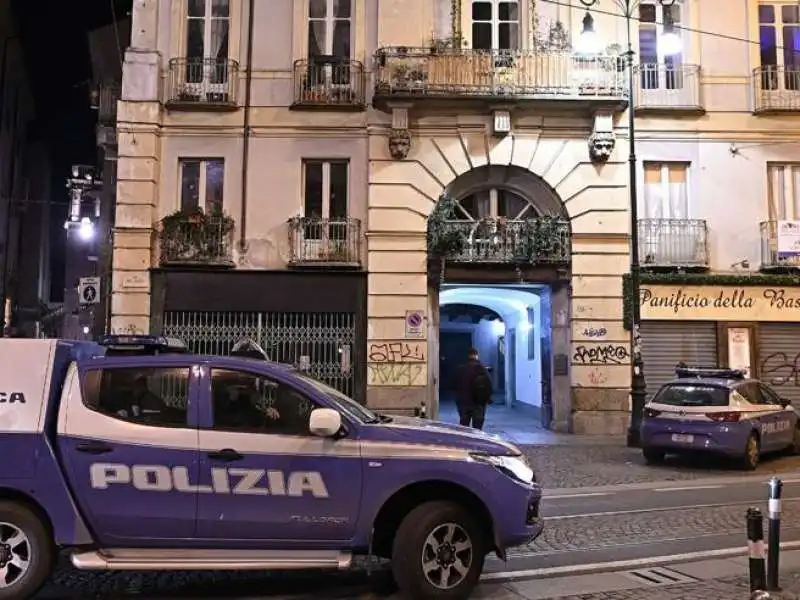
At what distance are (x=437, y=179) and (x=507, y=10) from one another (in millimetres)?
4927

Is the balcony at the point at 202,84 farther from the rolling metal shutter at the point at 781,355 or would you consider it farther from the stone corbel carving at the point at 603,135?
the rolling metal shutter at the point at 781,355

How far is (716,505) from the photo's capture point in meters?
9.61

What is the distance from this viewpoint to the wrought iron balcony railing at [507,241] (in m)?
17.7

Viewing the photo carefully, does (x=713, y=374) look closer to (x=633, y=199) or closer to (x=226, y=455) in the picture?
(x=633, y=199)

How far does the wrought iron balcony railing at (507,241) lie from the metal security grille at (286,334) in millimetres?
3148

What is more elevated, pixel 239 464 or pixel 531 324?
pixel 531 324

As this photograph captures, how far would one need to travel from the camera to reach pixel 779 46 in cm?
1881

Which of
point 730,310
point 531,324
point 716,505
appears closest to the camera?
point 716,505

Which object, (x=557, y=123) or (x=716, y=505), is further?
(x=557, y=123)

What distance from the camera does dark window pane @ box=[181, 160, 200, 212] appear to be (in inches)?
723

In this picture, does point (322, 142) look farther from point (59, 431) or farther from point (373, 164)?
point (59, 431)

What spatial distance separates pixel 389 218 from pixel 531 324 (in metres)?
6.09

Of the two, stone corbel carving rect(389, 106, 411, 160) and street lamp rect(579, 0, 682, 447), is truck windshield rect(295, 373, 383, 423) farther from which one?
stone corbel carving rect(389, 106, 411, 160)

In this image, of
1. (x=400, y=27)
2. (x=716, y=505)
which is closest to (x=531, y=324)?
(x=400, y=27)
